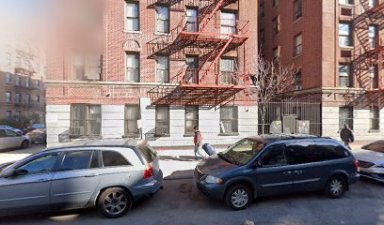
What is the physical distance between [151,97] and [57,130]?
229 inches

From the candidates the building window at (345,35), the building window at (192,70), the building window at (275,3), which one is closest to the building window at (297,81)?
the building window at (345,35)

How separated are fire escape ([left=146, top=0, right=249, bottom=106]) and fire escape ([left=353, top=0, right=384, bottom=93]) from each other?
9.20 meters

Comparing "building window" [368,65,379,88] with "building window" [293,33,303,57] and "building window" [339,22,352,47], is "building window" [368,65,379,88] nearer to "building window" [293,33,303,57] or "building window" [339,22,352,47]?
"building window" [339,22,352,47]

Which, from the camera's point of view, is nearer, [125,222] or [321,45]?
[125,222]

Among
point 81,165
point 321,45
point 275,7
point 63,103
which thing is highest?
point 275,7

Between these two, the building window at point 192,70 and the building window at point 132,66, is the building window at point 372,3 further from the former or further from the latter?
the building window at point 132,66

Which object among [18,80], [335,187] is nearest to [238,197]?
[335,187]

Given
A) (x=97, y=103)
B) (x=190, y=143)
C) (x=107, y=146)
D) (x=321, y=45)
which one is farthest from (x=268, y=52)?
(x=107, y=146)

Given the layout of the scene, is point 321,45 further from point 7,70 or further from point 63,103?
point 7,70

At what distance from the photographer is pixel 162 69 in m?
15.5

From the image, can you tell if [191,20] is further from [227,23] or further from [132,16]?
[132,16]

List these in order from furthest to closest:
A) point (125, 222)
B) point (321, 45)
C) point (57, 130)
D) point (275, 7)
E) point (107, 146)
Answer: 1. point (275, 7)
2. point (321, 45)
3. point (57, 130)
4. point (107, 146)
5. point (125, 222)

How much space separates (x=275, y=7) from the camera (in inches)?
907

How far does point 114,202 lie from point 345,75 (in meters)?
19.2
